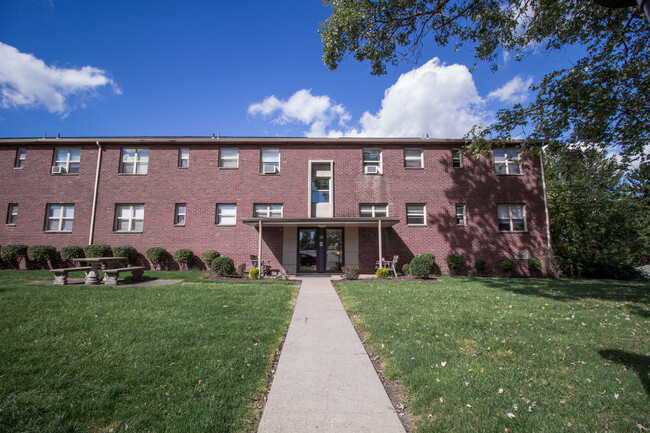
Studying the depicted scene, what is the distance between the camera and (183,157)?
15609 mm

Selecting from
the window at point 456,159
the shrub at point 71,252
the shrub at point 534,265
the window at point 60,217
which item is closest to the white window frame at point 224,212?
the shrub at point 71,252

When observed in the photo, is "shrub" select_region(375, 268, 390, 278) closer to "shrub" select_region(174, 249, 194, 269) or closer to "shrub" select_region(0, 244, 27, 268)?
"shrub" select_region(174, 249, 194, 269)

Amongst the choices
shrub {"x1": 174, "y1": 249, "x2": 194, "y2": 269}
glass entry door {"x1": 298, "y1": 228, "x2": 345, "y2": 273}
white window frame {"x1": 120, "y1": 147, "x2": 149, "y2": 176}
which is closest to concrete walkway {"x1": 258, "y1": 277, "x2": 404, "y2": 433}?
glass entry door {"x1": 298, "y1": 228, "x2": 345, "y2": 273}

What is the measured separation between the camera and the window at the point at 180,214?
15.0 meters

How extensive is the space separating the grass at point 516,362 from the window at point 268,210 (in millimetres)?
9207

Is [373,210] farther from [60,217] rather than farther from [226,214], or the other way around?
[60,217]

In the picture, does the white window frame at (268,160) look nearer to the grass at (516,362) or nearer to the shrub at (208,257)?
the shrub at (208,257)

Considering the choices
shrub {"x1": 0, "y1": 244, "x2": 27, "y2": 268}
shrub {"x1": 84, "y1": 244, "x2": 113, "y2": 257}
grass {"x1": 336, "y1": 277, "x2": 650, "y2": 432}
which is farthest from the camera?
shrub {"x1": 84, "y1": 244, "x2": 113, "y2": 257}

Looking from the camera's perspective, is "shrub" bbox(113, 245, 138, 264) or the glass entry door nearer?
"shrub" bbox(113, 245, 138, 264)

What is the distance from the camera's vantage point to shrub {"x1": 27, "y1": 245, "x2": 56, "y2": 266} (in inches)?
544

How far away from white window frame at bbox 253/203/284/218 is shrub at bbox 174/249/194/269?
3708 millimetres

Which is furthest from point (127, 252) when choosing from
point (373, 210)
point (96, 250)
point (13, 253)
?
point (373, 210)

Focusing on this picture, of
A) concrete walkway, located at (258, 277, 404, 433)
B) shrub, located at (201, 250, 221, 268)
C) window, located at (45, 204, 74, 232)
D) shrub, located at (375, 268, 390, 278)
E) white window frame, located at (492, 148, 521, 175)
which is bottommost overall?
concrete walkway, located at (258, 277, 404, 433)

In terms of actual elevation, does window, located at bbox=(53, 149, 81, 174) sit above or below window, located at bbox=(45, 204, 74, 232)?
above
